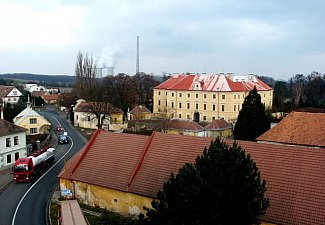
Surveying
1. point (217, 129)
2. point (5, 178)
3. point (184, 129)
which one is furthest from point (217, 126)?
point (5, 178)

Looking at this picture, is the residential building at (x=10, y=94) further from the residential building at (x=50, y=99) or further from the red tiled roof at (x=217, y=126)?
the red tiled roof at (x=217, y=126)

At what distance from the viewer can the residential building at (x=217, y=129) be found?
51.0 metres

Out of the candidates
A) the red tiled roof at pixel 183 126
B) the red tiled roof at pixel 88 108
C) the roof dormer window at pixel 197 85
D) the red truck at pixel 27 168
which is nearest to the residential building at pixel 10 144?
the red truck at pixel 27 168

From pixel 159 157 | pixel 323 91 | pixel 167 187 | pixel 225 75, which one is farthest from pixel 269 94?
pixel 167 187

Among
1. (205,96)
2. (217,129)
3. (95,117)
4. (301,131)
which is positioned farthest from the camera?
(205,96)

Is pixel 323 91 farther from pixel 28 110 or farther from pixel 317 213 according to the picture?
pixel 317 213

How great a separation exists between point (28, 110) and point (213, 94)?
3314 centimetres

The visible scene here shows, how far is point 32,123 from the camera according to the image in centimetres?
Answer: 5291

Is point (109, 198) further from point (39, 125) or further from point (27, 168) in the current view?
point (39, 125)

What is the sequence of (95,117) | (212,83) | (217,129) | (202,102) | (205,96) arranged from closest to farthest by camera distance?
(217,129)
(95,117)
(205,96)
(212,83)
(202,102)

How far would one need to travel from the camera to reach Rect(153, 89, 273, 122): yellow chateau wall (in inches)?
2581

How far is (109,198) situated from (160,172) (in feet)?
12.5

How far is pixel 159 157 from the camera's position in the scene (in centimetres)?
2167

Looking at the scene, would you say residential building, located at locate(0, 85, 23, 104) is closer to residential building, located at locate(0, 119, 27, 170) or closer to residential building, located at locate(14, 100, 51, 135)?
residential building, located at locate(14, 100, 51, 135)
